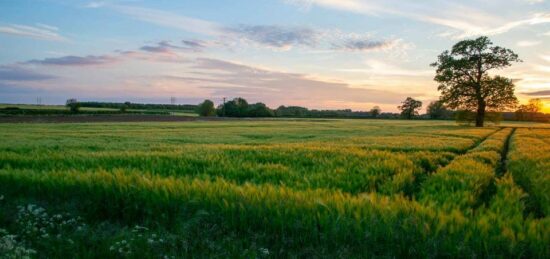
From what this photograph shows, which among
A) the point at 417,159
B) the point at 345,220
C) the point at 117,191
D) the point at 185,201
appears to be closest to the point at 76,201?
the point at 117,191

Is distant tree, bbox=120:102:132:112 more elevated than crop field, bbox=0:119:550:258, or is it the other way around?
distant tree, bbox=120:102:132:112

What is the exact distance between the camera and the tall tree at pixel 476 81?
5406cm

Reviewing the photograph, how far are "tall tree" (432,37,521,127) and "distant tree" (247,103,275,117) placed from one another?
86.2 metres

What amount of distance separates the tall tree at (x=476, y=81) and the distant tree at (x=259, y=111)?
283ft

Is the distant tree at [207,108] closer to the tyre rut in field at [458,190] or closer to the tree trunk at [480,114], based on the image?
the tree trunk at [480,114]

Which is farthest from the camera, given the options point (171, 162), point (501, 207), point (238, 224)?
point (171, 162)

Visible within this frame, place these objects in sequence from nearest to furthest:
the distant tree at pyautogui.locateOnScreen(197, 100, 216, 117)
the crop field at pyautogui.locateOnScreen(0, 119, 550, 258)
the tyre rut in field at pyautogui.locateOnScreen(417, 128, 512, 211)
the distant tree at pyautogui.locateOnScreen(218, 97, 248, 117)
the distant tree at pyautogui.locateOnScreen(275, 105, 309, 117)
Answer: the crop field at pyautogui.locateOnScreen(0, 119, 550, 258) → the tyre rut in field at pyautogui.locateOnScreen(417, 128, 512, 211) → the distant tree at pyautogui.locateOnScreen(218, 97, 248, 117) → the distant tree at pyautogui.locateOnScreen(197, 100, 216, 117) → the distant tree at pyautogui.locateOnScreen(275, 105, 309, 117)

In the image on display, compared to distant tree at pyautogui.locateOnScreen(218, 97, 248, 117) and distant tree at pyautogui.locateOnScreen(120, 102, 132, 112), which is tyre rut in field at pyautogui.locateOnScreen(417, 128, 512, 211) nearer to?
distant tree at pyautogui.locateOnScreen(218, 97, 248, 117)

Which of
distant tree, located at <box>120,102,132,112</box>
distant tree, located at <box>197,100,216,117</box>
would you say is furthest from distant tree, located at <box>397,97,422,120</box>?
distant tree, located at <box>120,102,132,112</box>

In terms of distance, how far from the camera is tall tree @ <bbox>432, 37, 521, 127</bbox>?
54062 mm

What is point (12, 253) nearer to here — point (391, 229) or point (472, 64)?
point (391, 229)

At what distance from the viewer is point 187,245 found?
4.27 meters

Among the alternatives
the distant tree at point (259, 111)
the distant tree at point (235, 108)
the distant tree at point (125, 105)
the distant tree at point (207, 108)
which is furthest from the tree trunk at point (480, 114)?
the distant tree at point (125, 105)

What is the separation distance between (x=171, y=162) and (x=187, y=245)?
6.11 metres
